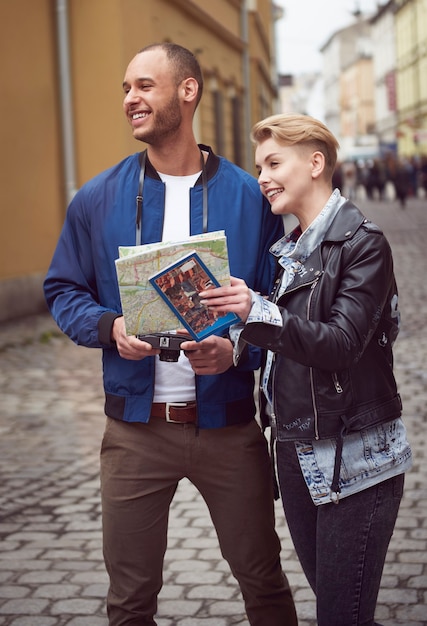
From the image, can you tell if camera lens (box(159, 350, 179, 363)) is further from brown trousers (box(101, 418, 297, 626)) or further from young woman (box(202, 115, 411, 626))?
brown trousers (box(101, 418, 297, 626))

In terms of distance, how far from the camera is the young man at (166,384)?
3.11 meters

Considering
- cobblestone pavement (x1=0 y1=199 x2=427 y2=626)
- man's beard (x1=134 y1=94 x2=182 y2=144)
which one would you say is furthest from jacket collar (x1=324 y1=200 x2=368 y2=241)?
cobblestone pavement (x1=0 y1=199 x2=427 y2=626)

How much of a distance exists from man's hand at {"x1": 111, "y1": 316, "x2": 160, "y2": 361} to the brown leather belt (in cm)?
23

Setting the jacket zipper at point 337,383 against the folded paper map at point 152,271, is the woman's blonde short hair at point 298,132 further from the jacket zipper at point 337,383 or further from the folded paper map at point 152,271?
the jacket zipper at point 337,383

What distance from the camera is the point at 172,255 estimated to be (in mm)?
2576

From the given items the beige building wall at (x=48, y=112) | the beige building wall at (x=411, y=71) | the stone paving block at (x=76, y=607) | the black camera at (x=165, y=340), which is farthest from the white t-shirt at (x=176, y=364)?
the beige building wall at (x=411, y=71)

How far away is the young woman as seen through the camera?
8.98ft

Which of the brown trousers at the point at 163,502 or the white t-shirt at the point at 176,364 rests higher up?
the white t-shirt at the point at 176,364

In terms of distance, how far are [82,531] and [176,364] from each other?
2.32 metres

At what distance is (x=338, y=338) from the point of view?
2.63 metres

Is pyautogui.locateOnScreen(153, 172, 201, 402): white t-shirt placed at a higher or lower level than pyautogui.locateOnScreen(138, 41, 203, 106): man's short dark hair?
lower

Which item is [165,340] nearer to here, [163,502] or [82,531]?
[163,502]

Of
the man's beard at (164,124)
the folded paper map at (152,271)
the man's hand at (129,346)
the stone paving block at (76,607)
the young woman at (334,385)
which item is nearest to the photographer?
the folded paper map at (152,271)

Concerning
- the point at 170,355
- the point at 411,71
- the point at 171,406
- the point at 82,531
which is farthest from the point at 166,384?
→ the point at 411,71
